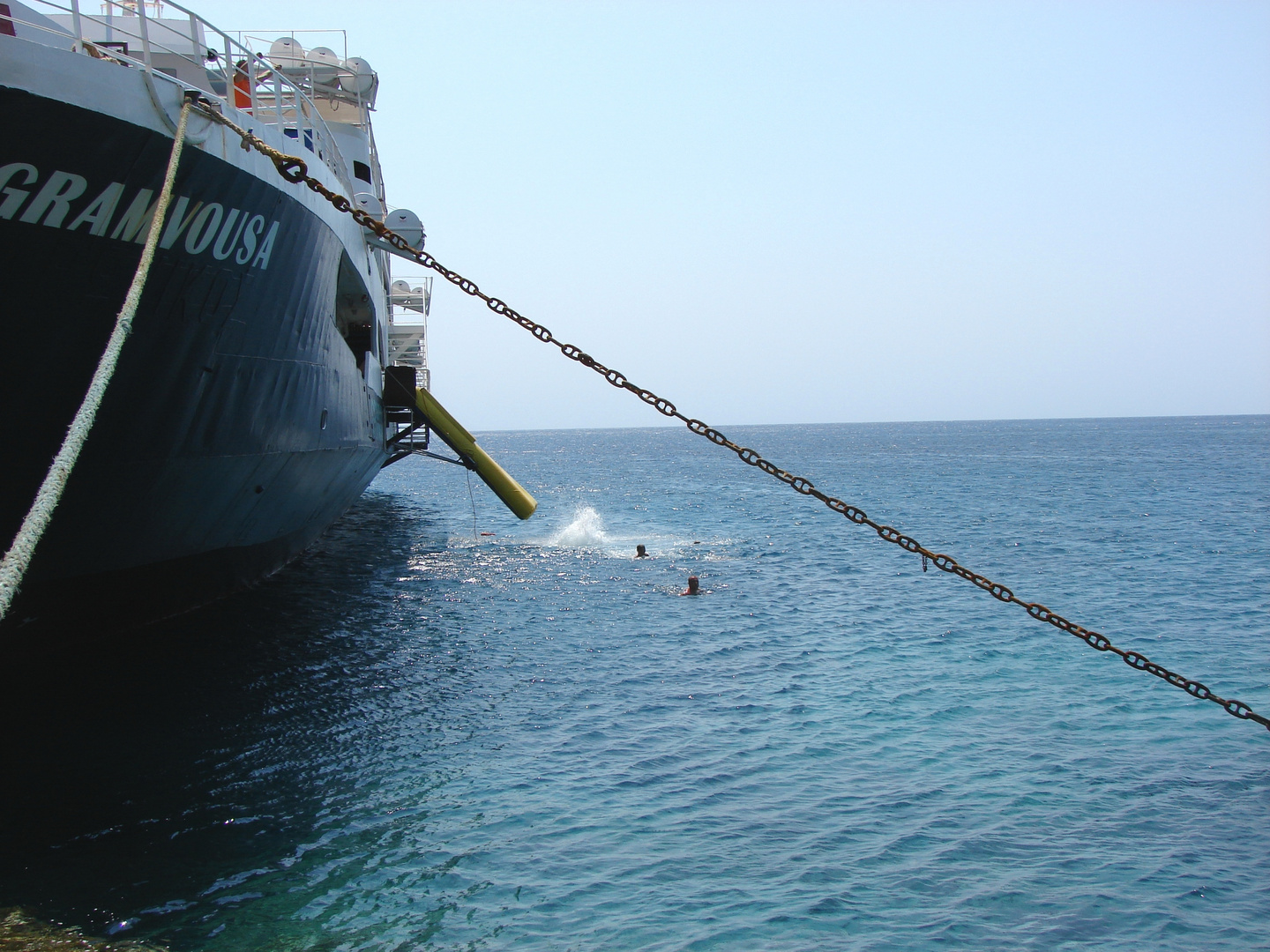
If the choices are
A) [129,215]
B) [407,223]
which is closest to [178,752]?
[129,215]

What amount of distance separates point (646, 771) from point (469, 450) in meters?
20.7

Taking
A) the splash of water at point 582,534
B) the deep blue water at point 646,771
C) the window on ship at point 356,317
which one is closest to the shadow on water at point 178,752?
the deep blue water at point 646,771

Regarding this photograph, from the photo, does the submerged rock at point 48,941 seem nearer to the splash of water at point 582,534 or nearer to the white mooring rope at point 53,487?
the white mooring rope at point 53,487

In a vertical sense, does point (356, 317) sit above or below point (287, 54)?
below

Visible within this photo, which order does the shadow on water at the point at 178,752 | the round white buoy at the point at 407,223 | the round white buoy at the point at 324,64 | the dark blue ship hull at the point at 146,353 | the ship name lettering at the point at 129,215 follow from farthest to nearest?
1. the round white buoy at the point at 324,64
2. the round white buoy at the point at 407,223
3. the dark blue ship hull at the point at 146,353
4. the ship name lettering at the point at 129,215
5. the shadow on water at the point at 178,752

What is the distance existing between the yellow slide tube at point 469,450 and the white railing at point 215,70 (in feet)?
30.9

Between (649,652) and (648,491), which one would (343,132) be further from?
(648,491)

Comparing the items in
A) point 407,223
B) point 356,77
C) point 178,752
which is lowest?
point 178,752

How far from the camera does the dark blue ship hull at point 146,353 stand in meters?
10.2

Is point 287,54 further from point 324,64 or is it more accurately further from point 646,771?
point 646,771

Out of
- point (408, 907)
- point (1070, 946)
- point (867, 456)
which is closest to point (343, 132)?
point (408, 907)

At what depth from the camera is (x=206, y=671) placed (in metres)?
15.6

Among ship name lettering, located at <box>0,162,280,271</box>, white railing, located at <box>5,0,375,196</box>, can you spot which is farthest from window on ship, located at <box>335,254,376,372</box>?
ship name lettering, located at <box>0,162,280,271</box>

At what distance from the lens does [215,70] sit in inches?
689
